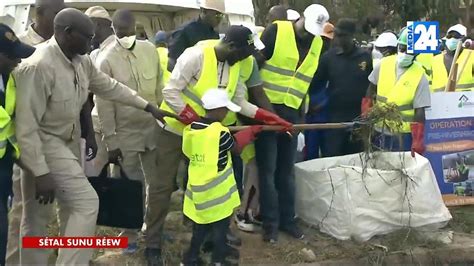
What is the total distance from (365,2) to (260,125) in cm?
2425

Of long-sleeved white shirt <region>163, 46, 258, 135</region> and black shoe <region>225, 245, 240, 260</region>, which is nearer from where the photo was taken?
long-sleeved white shirt <region>163, 46, 258, 135</region>

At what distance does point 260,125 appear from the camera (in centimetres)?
622

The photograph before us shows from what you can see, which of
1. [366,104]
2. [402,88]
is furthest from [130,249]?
[402,88]

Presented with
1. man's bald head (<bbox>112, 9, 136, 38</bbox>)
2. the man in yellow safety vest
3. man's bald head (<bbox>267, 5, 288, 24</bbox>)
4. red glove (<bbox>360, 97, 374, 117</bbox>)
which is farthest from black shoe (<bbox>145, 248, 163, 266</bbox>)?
man's bald head (<bbox>267, 5, 288, 24</bbox>)

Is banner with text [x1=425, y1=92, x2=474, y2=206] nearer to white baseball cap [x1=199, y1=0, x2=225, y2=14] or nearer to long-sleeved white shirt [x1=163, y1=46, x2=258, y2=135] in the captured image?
white baseball cap [x1=199, y1=0, x2=225, y2=14]

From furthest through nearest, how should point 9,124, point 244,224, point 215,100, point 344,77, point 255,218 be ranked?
point 344,77
point 255,218
point 244,224
point 215,100
point 9,124

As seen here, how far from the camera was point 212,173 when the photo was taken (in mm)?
5582

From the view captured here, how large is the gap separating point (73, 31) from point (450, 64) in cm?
583

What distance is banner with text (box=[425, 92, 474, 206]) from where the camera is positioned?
784cm

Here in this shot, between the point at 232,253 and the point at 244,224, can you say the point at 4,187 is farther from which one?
the point at 244,224

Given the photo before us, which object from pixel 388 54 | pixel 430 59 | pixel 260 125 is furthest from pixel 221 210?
pixel 430 59

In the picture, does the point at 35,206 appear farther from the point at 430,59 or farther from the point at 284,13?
the point at 430,59

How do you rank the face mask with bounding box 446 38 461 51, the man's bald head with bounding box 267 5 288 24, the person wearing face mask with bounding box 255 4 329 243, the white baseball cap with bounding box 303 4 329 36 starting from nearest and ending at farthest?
the person wearing face mask with bounding box 255 4 329 243 → the white baseball cap with bounding box 303 4 329 36 → the man's bald head with bounding box 267 5 288 24 → the face mask with bounding box 446 38 461 51

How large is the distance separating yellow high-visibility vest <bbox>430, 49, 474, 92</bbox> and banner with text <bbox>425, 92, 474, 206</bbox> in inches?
40.4
